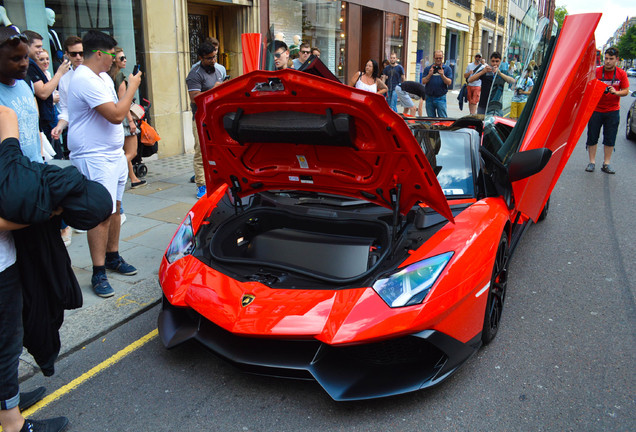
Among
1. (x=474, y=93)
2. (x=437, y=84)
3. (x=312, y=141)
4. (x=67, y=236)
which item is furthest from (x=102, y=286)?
(x=474, y=93)

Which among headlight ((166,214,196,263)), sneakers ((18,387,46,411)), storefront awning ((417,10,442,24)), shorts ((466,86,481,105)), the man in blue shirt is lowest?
sneakers ((18,387,46,411))

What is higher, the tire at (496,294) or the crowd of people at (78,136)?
the crowd of people at (78,136)

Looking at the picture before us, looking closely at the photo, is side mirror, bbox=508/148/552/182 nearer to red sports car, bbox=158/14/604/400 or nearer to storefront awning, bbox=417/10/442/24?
red sports car, bbox=158/14/604/400

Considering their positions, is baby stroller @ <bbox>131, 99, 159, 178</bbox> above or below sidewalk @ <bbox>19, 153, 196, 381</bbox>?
above

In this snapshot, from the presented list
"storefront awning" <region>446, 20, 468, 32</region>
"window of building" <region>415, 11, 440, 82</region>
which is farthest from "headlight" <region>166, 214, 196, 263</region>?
"storefront awning" <region>446, 20, 468, 32</region>

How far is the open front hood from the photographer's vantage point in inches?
100

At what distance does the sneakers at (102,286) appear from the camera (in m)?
3.88

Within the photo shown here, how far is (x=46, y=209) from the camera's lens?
2.01 m

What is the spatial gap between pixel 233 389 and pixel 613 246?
13.7 ft

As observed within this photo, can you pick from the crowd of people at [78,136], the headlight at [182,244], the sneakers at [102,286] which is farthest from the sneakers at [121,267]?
the headlight at [182,244]

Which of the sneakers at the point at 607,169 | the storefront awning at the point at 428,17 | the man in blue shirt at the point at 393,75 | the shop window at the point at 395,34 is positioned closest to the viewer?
the sneakers at the point at 607,169

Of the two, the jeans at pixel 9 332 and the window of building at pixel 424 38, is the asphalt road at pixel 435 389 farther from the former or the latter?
the window of building at pixel 424 38

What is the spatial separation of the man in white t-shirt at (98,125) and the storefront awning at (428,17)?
19730 millimetres

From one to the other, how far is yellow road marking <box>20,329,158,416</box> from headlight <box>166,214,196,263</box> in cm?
58
